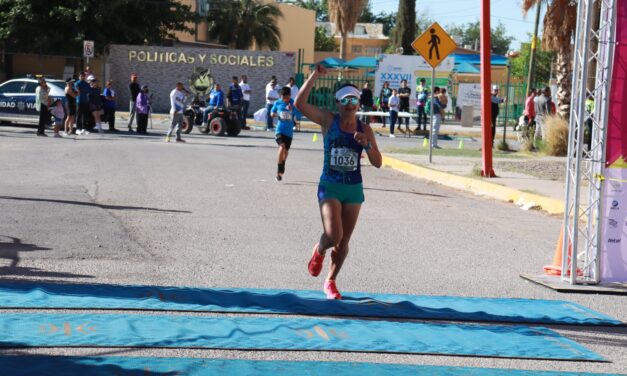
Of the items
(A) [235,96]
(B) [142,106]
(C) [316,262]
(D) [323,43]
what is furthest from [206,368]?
(D) [323,43]

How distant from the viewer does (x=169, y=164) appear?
67.8 feet

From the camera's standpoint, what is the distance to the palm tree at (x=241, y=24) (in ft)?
224

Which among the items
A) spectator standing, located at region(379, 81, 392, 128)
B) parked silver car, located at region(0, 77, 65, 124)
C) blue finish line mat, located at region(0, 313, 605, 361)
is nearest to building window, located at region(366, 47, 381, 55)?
spectator standing, located at region(379, 81, 392, 128)

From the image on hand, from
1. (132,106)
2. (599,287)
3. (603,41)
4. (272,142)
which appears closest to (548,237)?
(599,287)

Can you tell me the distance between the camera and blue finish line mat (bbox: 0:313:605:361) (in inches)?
261

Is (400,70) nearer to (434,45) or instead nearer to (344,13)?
(344,13)

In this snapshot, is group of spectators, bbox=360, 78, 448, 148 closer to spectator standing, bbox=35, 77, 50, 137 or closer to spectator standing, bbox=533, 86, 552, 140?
spectator standing, bbox=533, 86, 552, 140

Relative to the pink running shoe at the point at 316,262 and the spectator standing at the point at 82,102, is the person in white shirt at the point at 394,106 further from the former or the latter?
the pink running shoe at the point at 316,262

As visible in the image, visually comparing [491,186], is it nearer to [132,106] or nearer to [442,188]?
[442,188]

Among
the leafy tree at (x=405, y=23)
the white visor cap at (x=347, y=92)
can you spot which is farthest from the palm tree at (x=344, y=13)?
the white visor cap at (x=347, y=92)

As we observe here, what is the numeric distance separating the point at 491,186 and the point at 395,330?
36.3 ft

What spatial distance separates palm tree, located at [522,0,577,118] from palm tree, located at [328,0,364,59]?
103 feet

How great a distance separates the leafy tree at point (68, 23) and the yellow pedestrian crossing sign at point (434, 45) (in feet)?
93.8

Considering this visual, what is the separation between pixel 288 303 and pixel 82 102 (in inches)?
903
